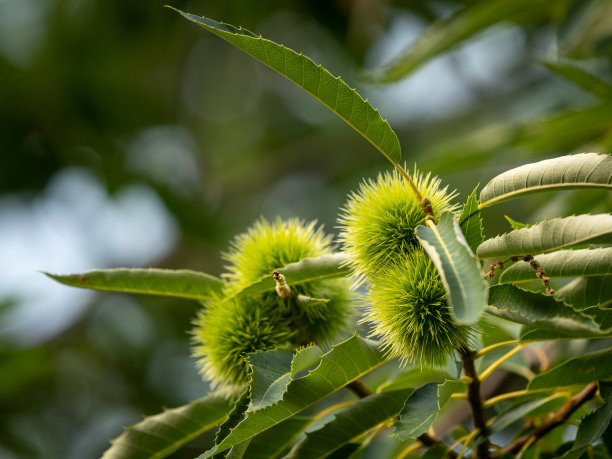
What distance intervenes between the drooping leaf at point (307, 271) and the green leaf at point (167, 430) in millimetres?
251

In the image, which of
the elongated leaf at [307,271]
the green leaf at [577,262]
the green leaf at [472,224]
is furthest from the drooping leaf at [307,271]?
the green leaf at [577,262]

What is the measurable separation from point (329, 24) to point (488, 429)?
287cm

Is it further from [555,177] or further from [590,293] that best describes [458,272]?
[590,293]

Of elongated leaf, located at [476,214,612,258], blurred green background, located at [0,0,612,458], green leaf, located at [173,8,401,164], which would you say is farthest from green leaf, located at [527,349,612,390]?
blurred green background, located at [0,0,612,458]

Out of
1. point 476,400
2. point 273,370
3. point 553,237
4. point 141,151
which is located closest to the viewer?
point 553,237

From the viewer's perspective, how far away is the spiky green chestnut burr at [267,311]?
1198 mm

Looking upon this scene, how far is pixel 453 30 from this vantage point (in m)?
1.81

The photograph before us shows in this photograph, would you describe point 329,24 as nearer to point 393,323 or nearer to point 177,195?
point 177,195

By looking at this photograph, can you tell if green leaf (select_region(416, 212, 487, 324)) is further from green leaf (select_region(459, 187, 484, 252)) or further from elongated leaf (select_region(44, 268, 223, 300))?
elongated leaf (select_region(44, 268, 223, 300))

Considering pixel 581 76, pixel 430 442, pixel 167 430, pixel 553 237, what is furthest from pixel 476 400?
pixel 581 76

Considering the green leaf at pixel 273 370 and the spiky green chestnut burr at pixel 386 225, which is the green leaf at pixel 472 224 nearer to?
the spiky green chestnut burr at pixel 386 225

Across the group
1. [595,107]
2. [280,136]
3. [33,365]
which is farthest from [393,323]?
[280,136]

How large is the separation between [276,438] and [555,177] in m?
0.72

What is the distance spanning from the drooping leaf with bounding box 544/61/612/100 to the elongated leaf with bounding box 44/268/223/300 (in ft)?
3.75
